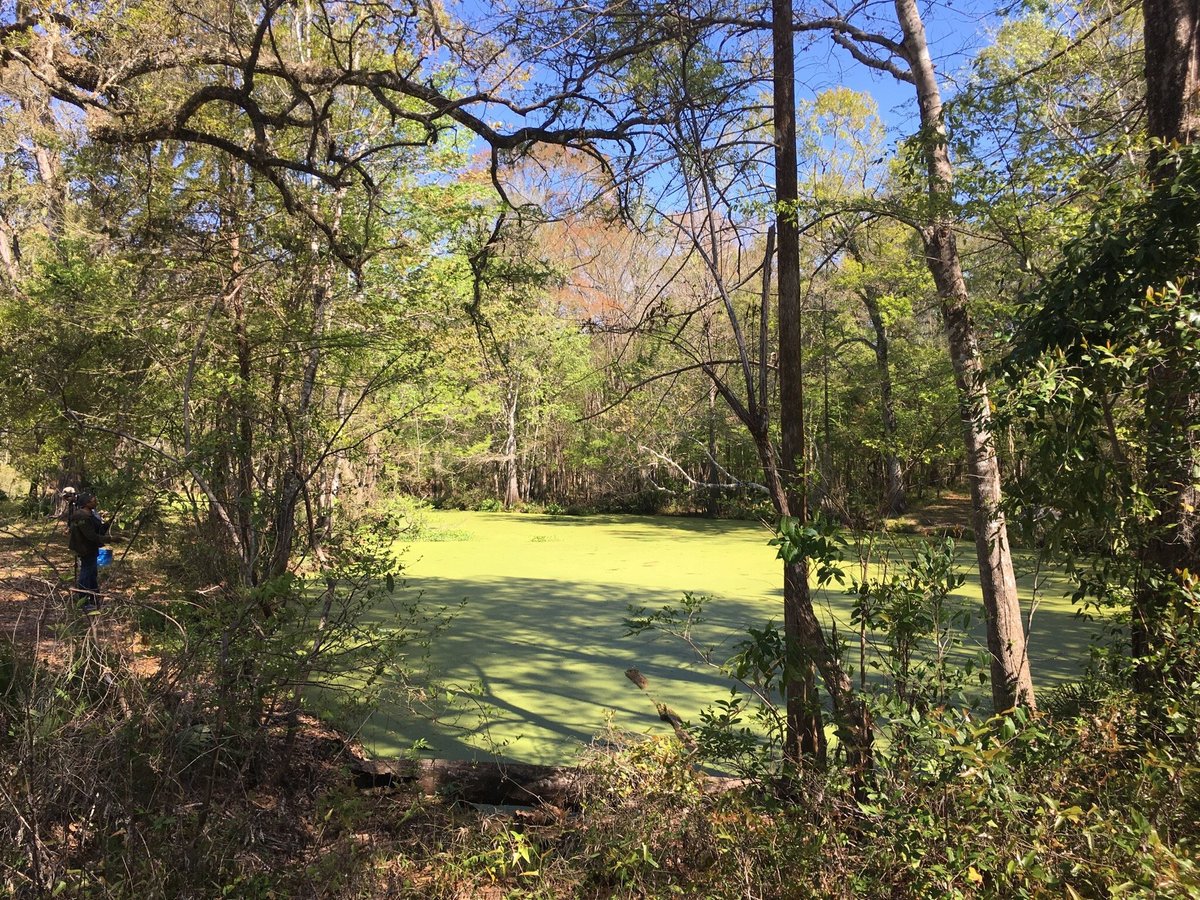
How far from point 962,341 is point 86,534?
5.93 meters

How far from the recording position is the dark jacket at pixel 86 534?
4.86 metres

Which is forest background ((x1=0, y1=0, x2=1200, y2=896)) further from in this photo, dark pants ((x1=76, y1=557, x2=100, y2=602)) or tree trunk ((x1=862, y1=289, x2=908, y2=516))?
tree trunk ((x1=862, y1=289, x2=908, y2=516))

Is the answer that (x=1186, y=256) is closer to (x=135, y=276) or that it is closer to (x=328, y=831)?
(x=328, y=831)

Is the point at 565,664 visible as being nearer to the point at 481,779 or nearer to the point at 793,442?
the point at 481,779

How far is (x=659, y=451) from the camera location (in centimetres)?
402

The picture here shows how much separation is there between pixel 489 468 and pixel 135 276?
15.4m

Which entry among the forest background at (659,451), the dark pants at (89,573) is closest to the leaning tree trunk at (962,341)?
the forest background at (659,451)

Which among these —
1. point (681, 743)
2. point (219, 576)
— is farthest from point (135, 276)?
point (681, 743)

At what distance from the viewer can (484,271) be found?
4.57 m

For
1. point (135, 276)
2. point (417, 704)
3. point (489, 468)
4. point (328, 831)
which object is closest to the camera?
point (328, 831)

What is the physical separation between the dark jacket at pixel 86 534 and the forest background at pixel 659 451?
456 mm

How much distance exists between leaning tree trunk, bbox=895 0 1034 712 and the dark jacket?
5601mm

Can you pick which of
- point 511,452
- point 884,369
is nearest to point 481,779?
point 884,369

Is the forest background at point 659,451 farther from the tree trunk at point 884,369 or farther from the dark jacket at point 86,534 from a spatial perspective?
the tree trunk at point 884,369
